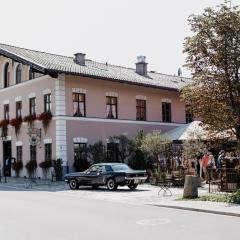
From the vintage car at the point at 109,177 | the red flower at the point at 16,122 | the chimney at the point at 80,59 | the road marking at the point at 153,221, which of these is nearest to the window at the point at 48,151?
the red flower at the point at 16,122

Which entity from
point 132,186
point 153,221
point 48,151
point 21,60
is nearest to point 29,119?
point 48,151

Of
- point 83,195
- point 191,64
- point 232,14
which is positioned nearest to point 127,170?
point 83,195

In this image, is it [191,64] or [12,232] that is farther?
[191,64]

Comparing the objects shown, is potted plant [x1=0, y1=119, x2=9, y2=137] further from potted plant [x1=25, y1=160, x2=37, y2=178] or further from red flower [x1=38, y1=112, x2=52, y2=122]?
red flower [x1=38, y1=112, x2=52, y2=122]

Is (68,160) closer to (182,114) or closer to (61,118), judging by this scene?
(61,118)

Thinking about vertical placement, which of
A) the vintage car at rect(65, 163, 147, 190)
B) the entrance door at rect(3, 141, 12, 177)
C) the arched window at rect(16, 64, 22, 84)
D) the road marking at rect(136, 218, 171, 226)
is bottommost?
the road marking at rect(136, 218, 171, 226)

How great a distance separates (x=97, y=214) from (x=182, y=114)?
27073mm

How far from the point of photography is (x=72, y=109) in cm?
3228

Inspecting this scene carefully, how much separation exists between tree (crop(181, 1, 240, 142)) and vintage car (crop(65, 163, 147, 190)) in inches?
236

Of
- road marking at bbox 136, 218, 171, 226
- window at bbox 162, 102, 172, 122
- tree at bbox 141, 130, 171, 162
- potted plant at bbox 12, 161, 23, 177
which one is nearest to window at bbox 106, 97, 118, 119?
window at bbox 162, 102, 172, 122

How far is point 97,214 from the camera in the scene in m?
14.0

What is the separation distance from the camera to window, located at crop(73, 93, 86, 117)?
107ft

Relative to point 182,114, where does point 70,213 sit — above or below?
below

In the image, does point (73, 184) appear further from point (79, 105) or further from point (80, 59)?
point (80, 59)
